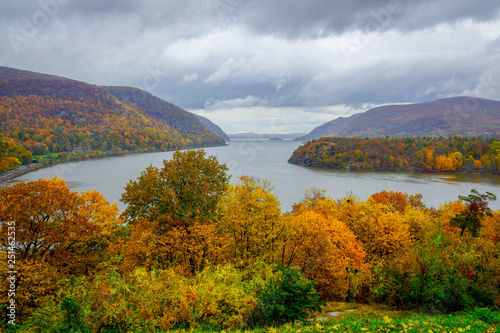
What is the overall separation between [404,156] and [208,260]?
104 m

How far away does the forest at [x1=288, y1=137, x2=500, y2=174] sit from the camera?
91.6 meters

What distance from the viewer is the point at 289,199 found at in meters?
51.6

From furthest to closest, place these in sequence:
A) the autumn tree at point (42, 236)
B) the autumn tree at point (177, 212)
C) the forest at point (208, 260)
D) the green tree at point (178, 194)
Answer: the green tree at point (178, 194)
the autumn tree at point (177, 212)
the autumn tree at point (42, 236)
the forest at point (208, 260)

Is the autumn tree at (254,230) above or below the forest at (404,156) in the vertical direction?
below

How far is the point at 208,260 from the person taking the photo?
1642 centimetres

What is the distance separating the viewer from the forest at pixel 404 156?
9162 centimetres

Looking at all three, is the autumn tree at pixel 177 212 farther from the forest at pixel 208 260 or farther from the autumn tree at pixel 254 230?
the autumn tree at pixel 254 230

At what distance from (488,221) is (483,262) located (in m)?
13.3

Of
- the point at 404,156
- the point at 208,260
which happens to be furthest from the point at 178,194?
the point at 404,156

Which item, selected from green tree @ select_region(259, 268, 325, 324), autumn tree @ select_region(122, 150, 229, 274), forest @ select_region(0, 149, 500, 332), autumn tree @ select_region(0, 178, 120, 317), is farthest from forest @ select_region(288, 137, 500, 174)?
green tree @ select_region(259, 268, 325, 324)

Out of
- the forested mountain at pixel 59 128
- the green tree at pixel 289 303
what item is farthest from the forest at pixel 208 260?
the forested mountain at pixel 59 128

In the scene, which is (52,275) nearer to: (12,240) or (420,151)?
(12,240)

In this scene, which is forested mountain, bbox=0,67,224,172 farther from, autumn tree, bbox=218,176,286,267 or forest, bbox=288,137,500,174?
autumn tree, bbox=218,176,286,267

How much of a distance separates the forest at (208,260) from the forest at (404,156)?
81378mm
